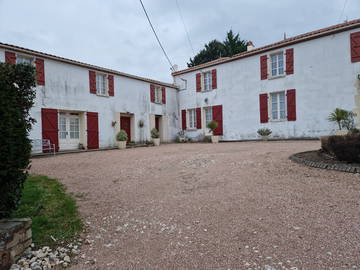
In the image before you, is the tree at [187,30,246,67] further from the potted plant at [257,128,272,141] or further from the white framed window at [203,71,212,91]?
the potted plant at [257,128,272,141]

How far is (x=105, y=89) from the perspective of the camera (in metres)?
12.1

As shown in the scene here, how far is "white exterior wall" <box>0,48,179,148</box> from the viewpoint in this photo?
9695 mm

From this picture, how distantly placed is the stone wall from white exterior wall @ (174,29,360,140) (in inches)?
454

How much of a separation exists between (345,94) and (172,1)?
831 centimetres

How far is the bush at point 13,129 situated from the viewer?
187 cm

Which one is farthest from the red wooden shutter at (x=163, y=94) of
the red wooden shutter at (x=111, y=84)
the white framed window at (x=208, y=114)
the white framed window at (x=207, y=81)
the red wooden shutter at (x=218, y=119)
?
the red wooden shutter at (x=111, y=84)

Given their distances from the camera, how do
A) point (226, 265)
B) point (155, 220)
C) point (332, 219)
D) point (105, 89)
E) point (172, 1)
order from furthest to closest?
1. point (105, 89)
2. point (172, 1)
3. point (155, 220)
4. point (332, 219)
5. point (226, 265)


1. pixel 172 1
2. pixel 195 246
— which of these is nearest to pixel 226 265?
pixel 195 246

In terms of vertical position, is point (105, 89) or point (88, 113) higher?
point (105, 89)

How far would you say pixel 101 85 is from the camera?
11961mm

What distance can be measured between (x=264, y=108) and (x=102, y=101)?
8.60m

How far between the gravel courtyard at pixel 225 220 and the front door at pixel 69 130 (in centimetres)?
699

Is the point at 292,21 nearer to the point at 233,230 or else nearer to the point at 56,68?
the point at 56,68

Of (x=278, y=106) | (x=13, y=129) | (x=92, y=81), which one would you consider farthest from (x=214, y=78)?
(x=13, y=129)
